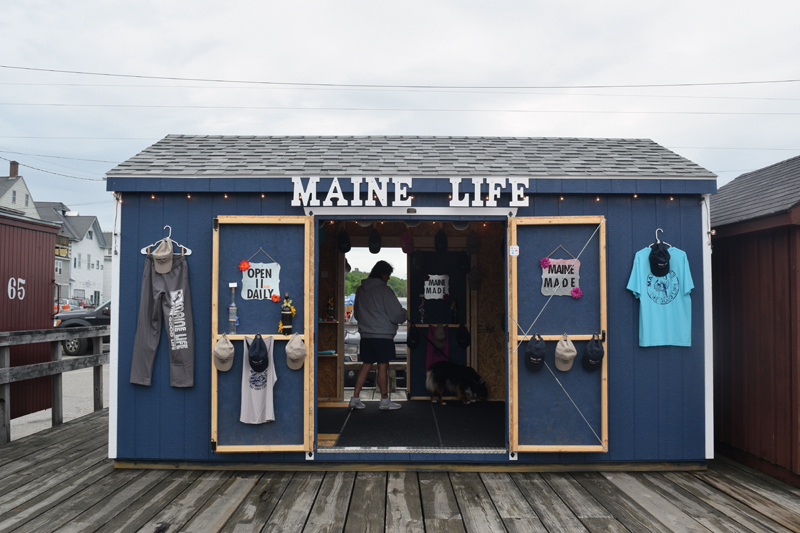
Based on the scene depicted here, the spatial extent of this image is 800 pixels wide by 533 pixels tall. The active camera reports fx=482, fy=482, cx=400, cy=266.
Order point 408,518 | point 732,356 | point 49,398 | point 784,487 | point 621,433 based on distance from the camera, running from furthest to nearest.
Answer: point 49,398, point 732,356, point 621,433, point 784,487, point 408,518

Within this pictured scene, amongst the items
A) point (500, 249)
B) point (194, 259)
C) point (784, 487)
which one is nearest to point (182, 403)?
point (194, 259)

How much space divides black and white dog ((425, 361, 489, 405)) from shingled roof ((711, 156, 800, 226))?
10.8ft

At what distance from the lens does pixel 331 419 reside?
18.4ft

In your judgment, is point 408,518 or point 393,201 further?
point 393,201

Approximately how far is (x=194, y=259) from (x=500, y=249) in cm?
402

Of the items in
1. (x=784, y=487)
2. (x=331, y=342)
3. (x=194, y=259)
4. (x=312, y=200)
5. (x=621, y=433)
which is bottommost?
(x=784, y=487)

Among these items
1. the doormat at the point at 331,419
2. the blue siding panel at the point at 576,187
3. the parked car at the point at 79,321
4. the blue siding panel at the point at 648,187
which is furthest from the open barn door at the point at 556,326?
the parked car at the point at 79,321

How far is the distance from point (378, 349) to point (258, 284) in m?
1.96

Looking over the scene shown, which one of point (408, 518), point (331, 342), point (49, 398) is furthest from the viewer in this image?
point (331, 342)

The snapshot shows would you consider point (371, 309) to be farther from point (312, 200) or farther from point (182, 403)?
point (182, 403)

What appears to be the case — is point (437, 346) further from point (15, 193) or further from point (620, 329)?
point (15, 193)

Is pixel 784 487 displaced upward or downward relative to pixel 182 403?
downward

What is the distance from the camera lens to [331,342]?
6656 millimetres

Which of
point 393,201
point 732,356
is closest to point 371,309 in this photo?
point 393,201
